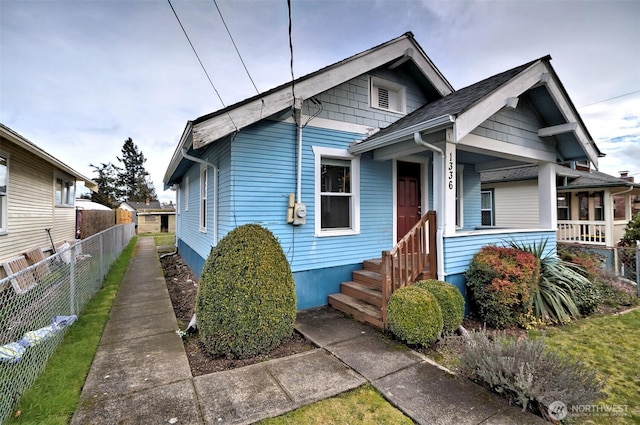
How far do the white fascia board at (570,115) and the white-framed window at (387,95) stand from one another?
2.76 m

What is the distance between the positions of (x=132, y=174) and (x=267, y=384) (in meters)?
62.7

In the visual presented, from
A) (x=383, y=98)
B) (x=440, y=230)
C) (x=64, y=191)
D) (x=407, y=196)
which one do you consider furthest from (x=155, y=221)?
(x=440, y=230)

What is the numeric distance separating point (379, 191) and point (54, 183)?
12574 mm

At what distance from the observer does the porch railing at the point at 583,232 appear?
12.7 metres

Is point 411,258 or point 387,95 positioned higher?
point 387,95

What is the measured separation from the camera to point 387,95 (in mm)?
6719

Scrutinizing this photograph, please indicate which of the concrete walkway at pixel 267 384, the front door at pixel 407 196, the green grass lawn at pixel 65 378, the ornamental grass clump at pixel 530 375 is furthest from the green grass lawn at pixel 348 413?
the front door at pixel 407 196

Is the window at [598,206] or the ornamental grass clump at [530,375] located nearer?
the ornamental grass clump at [530,375]

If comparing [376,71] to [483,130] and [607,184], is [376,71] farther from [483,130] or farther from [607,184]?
[607,184]

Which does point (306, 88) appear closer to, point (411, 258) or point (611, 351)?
point (411, 258)

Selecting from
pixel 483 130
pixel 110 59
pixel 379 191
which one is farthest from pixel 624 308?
pixel 110 59

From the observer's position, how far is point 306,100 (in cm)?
548

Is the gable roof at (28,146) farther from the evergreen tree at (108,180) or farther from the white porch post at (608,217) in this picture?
the evergreen tree at (108,180)

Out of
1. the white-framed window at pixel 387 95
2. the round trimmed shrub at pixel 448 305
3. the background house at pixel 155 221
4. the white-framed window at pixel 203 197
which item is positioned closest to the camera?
the round trimmed shrub at pixel 448 305
